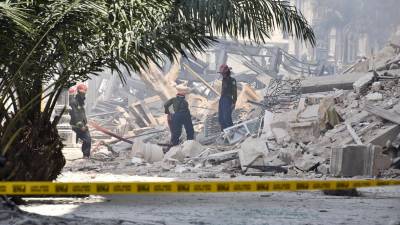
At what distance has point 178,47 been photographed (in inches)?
371

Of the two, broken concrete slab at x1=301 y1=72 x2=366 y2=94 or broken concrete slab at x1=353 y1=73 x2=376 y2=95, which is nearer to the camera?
broken concrete slab at x1=353 y1=73 x2=376 y2=95

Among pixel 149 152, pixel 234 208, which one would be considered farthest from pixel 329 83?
pixel 234 208

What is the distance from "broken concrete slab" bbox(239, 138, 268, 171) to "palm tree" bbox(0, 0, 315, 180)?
239 inches

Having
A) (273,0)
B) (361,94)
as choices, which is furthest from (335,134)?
(273,0)

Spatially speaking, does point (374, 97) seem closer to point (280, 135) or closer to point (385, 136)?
point (280, 135)

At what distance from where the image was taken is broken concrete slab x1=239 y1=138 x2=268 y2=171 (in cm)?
1602

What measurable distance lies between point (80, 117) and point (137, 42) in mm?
11129

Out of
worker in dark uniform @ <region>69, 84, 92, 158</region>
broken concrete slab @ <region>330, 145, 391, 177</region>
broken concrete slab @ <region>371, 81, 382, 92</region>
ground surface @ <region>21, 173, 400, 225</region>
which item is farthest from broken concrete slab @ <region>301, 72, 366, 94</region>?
ground surface @ <region>21, 173, 400, 225</region>

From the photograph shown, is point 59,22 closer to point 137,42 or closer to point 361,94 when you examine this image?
point 137,42

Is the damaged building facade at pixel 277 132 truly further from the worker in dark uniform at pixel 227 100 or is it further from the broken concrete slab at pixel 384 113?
the worker in dark uniform at pixel 227 100

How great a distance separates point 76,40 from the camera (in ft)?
27.3

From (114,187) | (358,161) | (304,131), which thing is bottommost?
(114,187)

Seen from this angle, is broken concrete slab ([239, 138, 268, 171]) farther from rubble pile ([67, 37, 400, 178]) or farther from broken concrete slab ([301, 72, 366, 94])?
broken concrete slab ([301, 72, 366, 94])

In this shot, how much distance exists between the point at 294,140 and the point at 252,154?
269 centimetres
